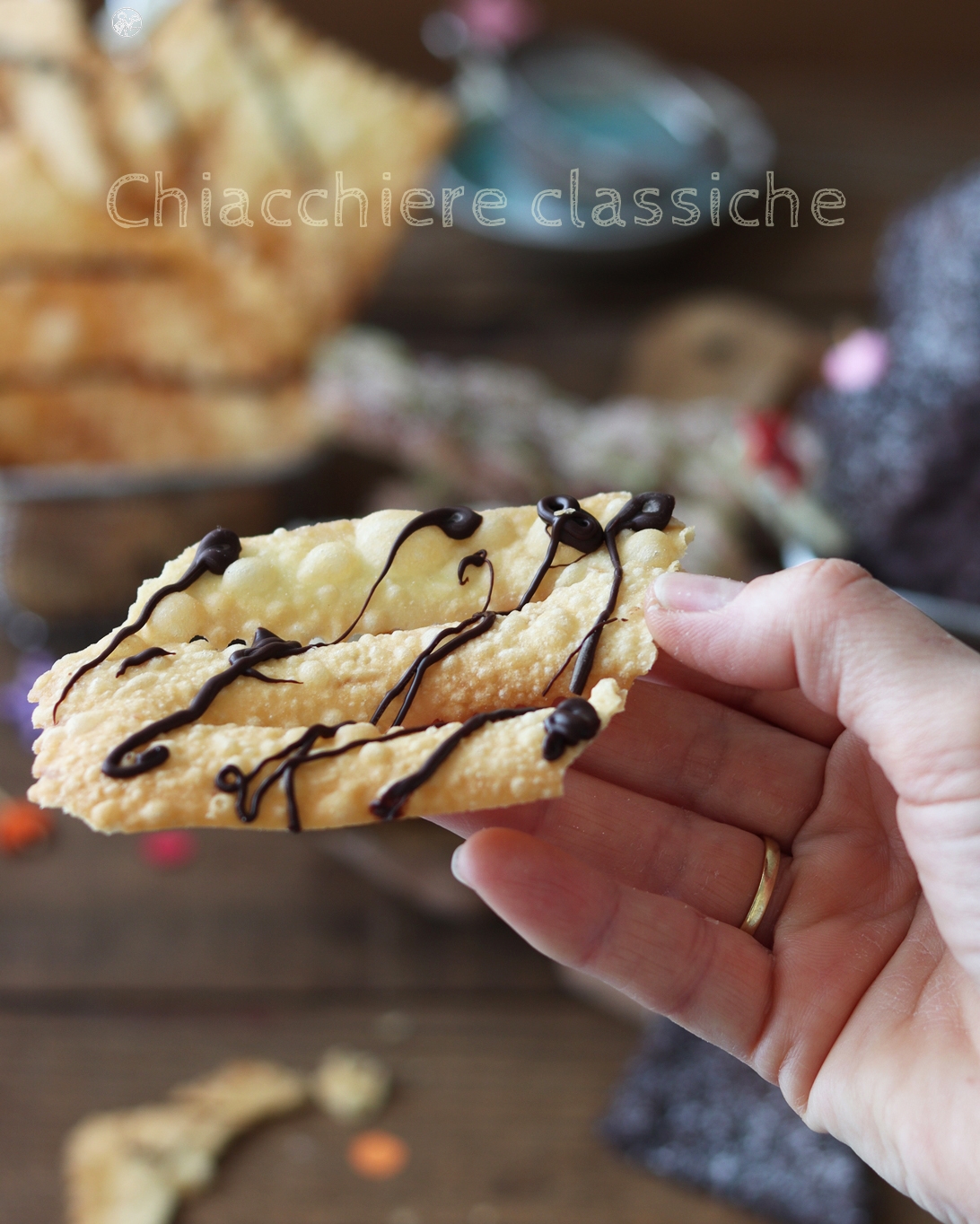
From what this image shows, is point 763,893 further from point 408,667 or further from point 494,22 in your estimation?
point 494,22

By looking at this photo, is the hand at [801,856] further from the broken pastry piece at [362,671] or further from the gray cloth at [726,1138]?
the gray cloth at [726,1138]

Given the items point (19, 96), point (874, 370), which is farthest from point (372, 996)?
point (19, 96)

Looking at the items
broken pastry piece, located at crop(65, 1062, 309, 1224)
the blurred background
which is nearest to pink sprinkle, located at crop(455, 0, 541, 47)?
the blurred background

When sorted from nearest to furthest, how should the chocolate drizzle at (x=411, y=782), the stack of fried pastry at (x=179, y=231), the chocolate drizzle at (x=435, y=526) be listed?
the chocolate drizzle at (x=411, y=782) → the chocolate drizzle at (x=435, y=526) → the stack of fried pastry at (x=179, y=231)

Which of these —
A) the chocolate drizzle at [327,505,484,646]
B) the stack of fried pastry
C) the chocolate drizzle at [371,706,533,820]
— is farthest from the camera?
the stack of fried pastry

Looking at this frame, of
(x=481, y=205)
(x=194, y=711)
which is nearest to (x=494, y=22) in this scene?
(x=481, y=205)

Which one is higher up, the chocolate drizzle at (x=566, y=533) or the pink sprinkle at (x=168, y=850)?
the chocolate drizzle at (x=566, y=533)

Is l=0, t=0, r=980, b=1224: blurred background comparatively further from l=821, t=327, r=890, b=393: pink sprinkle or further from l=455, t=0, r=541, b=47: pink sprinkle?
l=455, t=0, r=541, b=47: pink sprinkle

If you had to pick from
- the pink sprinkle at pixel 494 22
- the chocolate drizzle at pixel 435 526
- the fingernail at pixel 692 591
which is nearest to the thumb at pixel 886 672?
the fingernail at pixel 692 591
